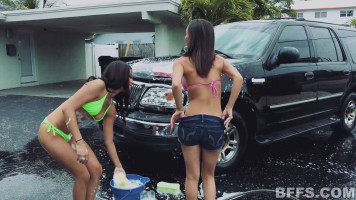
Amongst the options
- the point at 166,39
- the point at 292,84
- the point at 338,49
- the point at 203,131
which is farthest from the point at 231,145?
the point at 166,39

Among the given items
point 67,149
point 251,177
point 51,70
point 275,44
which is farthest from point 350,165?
point 51,70

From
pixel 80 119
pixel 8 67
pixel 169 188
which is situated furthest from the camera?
pixel 8 67

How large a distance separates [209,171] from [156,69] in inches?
65.5

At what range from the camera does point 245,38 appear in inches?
194

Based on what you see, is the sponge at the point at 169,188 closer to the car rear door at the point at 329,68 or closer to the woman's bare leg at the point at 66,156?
the woman's bare leg at the point at 66,156

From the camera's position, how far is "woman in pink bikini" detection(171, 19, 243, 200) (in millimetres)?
2607

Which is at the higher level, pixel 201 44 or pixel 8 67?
pixel 201 44

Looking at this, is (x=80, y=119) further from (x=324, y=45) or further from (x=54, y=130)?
(x=324, y=45)

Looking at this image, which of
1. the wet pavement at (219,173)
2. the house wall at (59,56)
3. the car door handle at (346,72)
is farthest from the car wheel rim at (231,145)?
the house wall at (59,56)

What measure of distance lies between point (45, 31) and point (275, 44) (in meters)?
13.1

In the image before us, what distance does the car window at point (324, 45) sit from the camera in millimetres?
5441

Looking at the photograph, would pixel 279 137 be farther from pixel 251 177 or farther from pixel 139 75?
pixel 139 75

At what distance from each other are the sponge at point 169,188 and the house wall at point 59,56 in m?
12.8

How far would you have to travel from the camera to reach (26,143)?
224 inches
